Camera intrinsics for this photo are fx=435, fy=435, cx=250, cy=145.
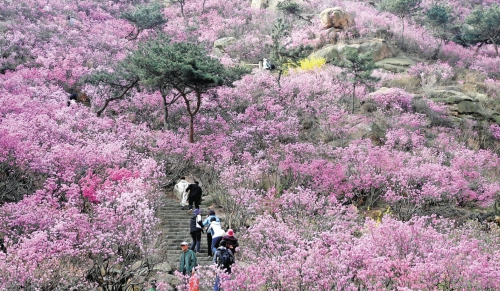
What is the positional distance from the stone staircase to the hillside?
94 millimetres

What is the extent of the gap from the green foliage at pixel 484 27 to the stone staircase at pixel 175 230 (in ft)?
91.4

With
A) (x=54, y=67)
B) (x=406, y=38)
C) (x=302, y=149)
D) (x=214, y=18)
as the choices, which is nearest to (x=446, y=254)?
(x=302, y=149)

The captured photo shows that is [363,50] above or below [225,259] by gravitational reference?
below

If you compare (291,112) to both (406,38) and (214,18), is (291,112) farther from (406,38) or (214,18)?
(214,18)

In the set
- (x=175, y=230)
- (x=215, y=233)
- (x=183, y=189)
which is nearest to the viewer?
(x=215, y=233)

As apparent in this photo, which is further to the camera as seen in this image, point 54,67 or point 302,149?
point 54,67

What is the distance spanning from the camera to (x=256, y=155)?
701 inches

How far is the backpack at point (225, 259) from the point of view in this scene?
32.2 feet

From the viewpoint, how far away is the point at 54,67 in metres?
25.2

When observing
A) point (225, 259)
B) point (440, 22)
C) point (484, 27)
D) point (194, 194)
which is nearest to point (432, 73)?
point (484, 27)

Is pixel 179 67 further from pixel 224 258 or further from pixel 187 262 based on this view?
pixel 224 258

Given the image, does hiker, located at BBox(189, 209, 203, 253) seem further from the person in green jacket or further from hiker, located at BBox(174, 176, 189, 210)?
hiker, located at BBox(174, 176, 189, 210)

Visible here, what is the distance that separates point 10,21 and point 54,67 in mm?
7813

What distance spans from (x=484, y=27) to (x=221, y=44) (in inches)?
785
